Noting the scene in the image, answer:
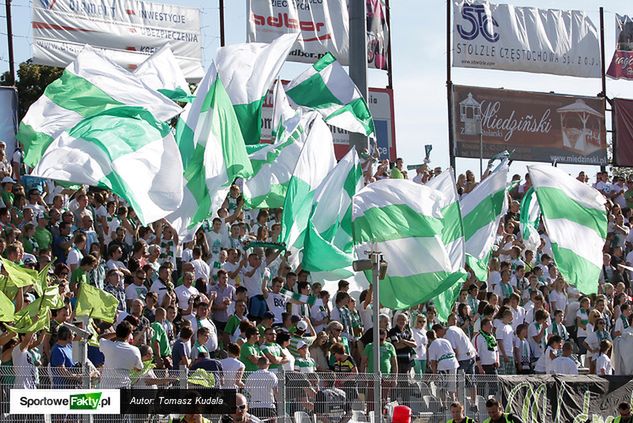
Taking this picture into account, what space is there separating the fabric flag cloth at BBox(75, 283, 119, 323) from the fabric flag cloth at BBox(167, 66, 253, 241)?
3.52 m

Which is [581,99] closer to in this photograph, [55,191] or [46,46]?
[46,46]

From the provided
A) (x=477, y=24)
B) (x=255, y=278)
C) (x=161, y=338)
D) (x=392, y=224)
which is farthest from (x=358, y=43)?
(x=477, y=24)

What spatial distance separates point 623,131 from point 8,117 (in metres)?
17.6

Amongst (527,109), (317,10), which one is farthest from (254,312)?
(527,109)

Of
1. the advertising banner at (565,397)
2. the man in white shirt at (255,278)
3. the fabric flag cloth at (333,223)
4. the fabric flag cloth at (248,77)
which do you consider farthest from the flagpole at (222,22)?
the advertising banner at (565,397)

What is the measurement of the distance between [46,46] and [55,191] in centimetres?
720

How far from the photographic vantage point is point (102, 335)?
15.1 m

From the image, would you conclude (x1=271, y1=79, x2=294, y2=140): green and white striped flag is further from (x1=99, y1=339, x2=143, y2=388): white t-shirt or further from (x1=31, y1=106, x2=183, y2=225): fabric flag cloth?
(x1=99, y1=339, x2=143, y2=388): white t-shirt

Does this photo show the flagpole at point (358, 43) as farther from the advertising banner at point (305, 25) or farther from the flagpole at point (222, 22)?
the flagpole at point (222, 22)

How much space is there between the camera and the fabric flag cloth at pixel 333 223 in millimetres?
18547

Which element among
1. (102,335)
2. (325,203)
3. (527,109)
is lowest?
(102,335)

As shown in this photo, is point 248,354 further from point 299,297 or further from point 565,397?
point 565,397

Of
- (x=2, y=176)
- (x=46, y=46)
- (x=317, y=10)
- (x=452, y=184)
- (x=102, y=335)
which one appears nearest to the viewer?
(x=102, y=335)

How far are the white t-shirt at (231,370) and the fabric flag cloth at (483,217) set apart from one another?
6.83m
